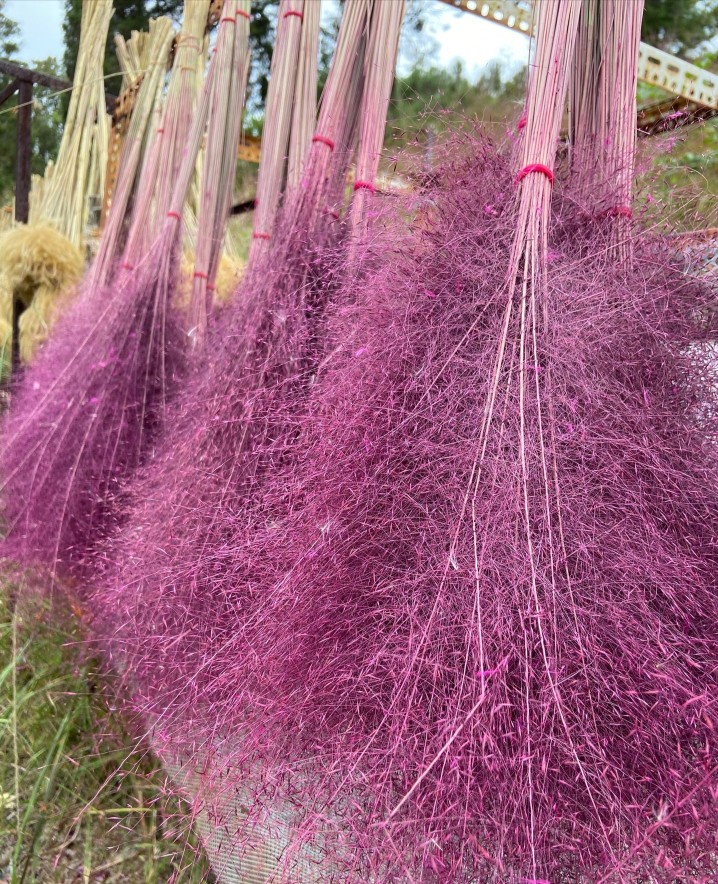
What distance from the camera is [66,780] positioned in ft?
2.47

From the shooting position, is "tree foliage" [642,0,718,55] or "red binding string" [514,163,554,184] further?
"tree foliage" [642,0,718,55]

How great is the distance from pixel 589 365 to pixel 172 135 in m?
0.78

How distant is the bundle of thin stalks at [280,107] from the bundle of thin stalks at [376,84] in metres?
0.11

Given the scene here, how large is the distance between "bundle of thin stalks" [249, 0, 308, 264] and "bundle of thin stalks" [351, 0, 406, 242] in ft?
0.35

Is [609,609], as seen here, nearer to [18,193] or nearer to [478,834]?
[478,834]

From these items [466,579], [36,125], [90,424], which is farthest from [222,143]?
[36,125]

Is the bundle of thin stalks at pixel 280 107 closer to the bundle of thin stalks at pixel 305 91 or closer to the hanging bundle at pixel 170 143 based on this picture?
the bundle of thin stalks at pixel 305 91

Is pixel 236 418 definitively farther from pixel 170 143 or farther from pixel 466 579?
pixel 170 143

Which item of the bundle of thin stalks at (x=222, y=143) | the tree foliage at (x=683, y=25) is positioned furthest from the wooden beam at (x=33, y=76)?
the tree foliage at (x=683, y=25)

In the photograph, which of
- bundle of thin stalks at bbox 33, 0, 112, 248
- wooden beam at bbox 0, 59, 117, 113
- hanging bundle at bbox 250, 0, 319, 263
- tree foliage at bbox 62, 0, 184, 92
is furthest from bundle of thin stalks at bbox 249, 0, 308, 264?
bundle of thin stalks at bbox 33, 0, 112, 248

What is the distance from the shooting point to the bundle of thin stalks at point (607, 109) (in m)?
0.49

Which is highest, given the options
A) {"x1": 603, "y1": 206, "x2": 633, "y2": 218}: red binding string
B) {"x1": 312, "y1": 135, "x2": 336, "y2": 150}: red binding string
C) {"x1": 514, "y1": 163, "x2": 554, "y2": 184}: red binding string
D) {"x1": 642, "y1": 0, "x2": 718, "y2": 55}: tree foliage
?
{"x1": 642, "y1": 0, "x2": 718, "y2": 55}: tree foliage

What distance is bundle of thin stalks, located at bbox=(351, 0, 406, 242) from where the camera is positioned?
606 mm

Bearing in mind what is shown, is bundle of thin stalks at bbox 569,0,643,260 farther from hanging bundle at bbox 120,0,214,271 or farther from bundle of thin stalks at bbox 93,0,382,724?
hanging bundle at bbox 120,0,214,271
